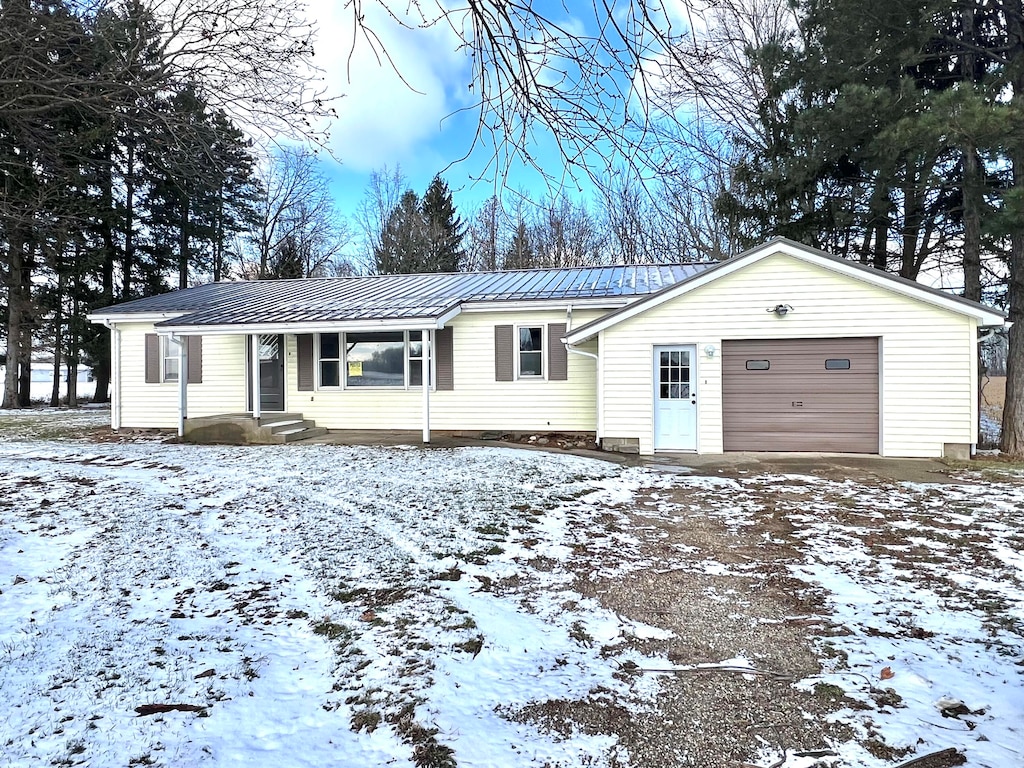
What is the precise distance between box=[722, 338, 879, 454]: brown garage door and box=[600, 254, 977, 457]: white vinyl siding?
0.64 feet

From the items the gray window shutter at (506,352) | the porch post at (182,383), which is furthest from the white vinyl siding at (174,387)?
the gray window shutter at (506,352)

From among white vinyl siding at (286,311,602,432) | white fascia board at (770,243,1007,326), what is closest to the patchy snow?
white vinyl siding at (286,311,602,432)

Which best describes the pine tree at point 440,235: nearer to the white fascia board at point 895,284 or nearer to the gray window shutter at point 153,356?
the gray window shutter at point 153,356

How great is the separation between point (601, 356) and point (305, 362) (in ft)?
22.8

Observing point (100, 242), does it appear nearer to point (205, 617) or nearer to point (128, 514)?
point (128, 514)

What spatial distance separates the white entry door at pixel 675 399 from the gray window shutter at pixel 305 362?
779cm

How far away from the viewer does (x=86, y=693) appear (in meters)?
2.51

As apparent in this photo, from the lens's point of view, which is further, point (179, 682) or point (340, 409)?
point (340, 409)

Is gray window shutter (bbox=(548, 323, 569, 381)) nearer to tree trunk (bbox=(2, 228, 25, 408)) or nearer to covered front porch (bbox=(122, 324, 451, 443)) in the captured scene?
→ covered front porch (bbox=(122, 324, 451, 443))

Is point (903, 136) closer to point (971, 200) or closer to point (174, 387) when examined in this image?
point (971, 200)

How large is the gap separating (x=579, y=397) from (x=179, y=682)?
382 inches

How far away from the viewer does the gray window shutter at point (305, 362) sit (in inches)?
504

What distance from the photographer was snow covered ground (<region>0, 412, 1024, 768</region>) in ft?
7.44

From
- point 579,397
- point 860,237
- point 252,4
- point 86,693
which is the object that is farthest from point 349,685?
point 860,237
